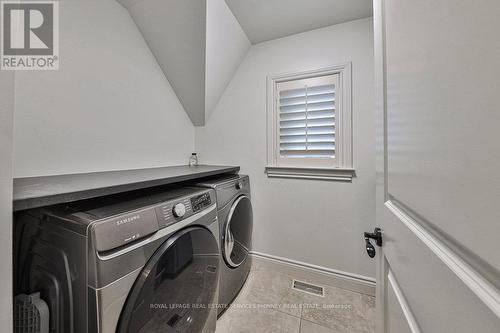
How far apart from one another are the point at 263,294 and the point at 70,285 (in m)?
1.37

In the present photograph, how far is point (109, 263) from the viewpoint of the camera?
2.17ft

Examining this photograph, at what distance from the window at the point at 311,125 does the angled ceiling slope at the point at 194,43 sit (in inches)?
19.9

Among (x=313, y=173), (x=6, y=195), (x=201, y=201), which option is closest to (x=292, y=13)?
(x=313, y=173)

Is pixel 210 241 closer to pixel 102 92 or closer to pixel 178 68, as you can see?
pixel 102 92

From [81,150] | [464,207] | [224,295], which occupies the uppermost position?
[81,150]

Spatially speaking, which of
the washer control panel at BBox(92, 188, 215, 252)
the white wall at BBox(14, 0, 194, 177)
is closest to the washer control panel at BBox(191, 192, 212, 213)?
the washer control panel at BBox(92, 188, 215, 252)

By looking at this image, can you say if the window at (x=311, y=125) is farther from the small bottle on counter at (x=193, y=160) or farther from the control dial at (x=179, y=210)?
the control dial at (x=179, y=210)

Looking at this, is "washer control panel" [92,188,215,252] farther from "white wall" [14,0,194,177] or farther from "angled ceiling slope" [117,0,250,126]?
"angled ceiling slope" [117,0,250,126]

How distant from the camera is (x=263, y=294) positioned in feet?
5.27

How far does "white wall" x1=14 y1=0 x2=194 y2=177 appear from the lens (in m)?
1.08

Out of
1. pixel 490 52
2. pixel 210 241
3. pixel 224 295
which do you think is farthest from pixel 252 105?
pixel 490 52

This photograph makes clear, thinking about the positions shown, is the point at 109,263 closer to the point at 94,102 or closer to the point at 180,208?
the point at 180,208

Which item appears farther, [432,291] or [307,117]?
[307,117]

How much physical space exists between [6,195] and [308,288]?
193 centimetres
